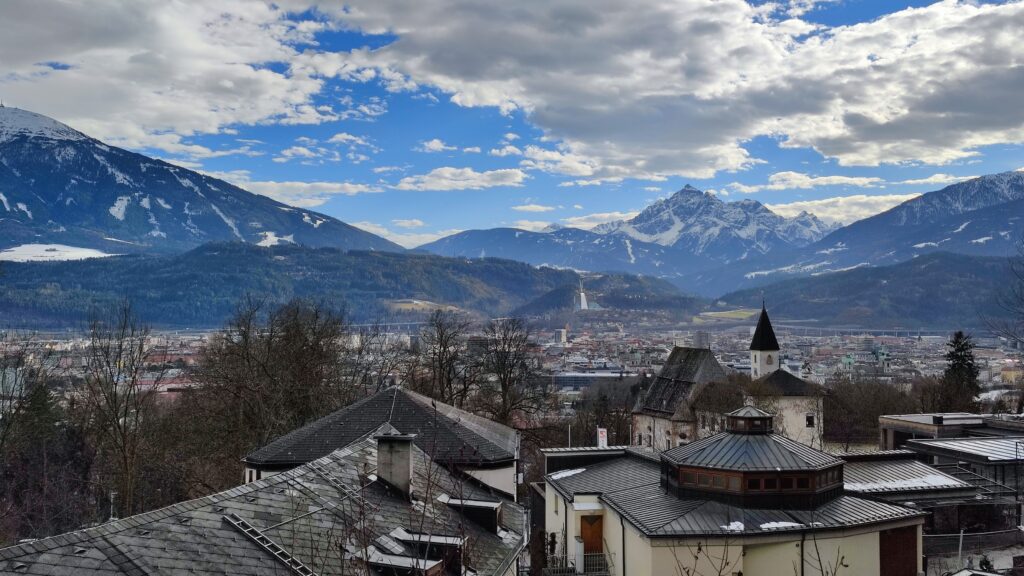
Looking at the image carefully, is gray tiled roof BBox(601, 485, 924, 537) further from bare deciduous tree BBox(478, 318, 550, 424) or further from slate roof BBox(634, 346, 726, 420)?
slate roof BBox(634, 346, 726, 420)

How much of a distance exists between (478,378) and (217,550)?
126 feet

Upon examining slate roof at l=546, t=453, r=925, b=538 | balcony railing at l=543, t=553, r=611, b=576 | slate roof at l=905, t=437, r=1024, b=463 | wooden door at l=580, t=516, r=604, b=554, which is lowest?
balcony railing at l=543, t=553, r=611, b=576

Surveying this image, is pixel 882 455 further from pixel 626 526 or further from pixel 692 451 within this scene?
pixel 626 526

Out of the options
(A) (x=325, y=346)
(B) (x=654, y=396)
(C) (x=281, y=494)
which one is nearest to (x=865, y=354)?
(B) (x=654, y=396)

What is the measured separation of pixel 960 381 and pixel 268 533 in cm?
6088

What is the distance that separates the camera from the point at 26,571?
8492 millimetres

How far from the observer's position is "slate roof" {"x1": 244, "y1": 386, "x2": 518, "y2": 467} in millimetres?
23000

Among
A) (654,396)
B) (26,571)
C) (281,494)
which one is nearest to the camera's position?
A: (26,571)

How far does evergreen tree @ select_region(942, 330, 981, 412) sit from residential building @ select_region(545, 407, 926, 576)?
142 ft

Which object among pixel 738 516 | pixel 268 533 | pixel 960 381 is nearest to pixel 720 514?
pixel 738 516

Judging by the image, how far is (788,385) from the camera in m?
48.0

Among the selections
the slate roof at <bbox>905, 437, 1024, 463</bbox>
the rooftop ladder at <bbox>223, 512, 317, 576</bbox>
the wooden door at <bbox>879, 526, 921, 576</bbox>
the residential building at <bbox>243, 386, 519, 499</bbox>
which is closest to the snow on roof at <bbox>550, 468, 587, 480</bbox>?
the residential building at <bbox>243, 386, 519, 499</bbox>

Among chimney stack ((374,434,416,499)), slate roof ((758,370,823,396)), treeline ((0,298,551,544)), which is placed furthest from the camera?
slate roof ((758,370,823,396))

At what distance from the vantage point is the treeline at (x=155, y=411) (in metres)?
31.5
